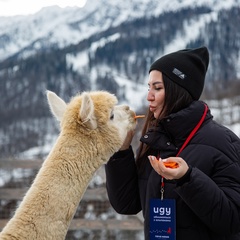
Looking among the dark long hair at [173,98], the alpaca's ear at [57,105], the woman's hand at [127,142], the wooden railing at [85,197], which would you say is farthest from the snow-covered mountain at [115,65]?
the dark long hair at [173,98]

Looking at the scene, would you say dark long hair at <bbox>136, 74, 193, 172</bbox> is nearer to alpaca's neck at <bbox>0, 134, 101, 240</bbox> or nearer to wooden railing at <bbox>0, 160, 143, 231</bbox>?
alpaca's neck at <bbox>0, 134, 101, 240</bbox>

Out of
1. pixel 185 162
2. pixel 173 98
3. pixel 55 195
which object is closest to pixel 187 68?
pixel 173 98

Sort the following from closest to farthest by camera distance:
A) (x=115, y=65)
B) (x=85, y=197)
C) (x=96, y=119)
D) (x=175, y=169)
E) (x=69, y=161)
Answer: (x=175, y=169)
(x=69, y=161)
(x=96, y=119)
(x=85, y=197)
(x=115, y=65)

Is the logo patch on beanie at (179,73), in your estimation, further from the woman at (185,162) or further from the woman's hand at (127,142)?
the woman's hand at (127,142)

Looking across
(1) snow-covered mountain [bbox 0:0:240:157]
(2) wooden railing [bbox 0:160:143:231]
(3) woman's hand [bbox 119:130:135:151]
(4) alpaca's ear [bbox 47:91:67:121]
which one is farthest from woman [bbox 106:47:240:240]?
(1) snow-covered mountain [bbox 0:0:240:157]

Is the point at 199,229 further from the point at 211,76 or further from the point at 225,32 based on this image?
the point at 225,32

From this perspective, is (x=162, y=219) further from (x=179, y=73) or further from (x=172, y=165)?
(x=179, y=73)

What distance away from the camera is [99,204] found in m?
7.14

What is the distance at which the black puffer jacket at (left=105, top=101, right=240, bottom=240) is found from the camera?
1939 mm

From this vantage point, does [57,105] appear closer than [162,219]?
No

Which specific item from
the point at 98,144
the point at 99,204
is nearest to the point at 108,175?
the point at 98,144

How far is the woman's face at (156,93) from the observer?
88.4 inches

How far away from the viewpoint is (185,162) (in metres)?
1.93

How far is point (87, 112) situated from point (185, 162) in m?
0.76
